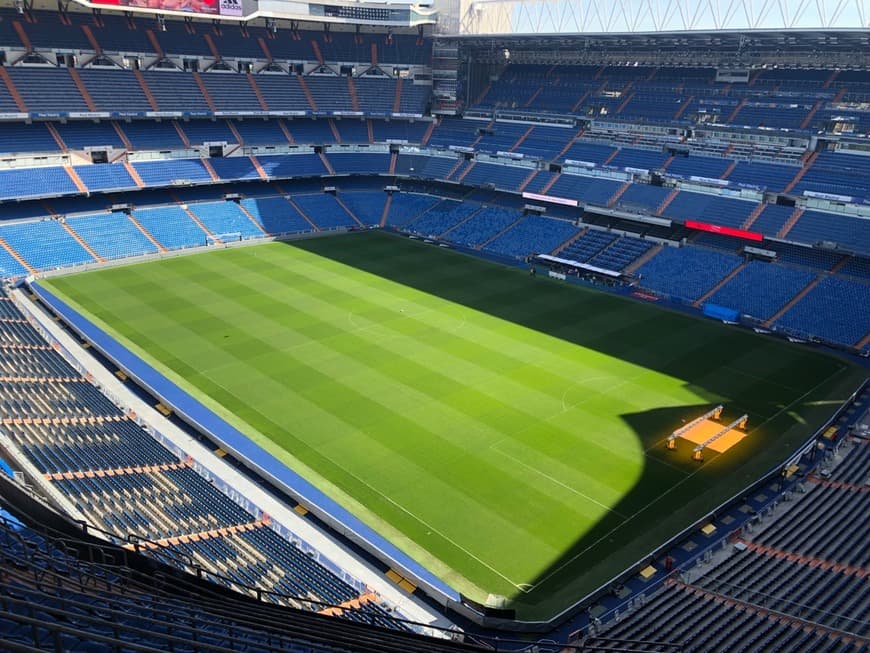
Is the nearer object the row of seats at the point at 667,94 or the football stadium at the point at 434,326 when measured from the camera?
Result: the football stadium at the point at 434,326

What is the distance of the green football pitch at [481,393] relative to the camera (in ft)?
72.2

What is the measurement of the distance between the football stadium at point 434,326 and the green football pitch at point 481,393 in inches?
7.3

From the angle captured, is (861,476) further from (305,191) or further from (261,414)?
(305,191)

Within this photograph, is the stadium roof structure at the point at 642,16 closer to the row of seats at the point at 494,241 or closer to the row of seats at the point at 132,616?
the row of seats at the point at 494,241

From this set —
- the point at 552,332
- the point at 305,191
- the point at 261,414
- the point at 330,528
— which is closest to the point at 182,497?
the point at 330,528

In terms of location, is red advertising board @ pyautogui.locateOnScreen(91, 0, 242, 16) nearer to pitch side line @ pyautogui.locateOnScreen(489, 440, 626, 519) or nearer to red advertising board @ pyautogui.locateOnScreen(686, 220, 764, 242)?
red advertising board @ pyautogui.locateOnScreen(686, 220, 764, 242)

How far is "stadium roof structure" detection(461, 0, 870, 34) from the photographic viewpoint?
141ft

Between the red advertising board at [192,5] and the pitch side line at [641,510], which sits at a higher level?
the red advertising board at [192,5]

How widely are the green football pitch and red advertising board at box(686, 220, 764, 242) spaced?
8.43 m

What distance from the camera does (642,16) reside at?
5106 centimetres

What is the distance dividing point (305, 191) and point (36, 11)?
25.2m

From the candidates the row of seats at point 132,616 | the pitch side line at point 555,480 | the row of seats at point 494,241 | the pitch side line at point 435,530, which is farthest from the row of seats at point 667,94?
the row of seats at point 132,616

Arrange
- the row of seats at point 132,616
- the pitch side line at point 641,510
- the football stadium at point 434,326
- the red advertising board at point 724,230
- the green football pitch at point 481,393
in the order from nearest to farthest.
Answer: the row of seats at point 132,616, the football stadium at point 434,326, the pitch side line at point 641,510, the green football pitch at point 481,393, the red advertising board at point 724,230

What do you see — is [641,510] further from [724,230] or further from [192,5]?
[192,5]
